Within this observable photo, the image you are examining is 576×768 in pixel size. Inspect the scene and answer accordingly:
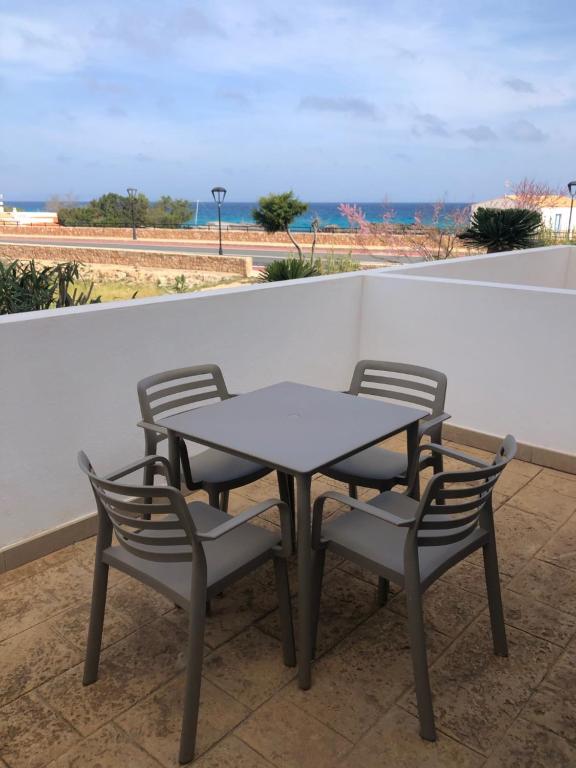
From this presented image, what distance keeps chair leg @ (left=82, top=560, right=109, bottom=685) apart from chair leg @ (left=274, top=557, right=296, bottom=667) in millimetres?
535

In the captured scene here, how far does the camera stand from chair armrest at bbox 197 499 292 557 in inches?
65.1

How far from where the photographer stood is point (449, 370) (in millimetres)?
4043

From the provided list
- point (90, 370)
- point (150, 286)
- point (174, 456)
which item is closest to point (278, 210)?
point (150, 286)

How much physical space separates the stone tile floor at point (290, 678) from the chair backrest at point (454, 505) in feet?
1.78

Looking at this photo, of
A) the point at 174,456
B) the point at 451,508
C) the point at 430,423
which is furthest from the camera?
the point at 430,423

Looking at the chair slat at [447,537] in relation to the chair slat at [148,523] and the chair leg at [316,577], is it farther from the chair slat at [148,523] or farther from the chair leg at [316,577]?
the chair slat at [148,523]

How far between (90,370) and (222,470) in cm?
81

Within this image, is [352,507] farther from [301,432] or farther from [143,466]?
[143,466]

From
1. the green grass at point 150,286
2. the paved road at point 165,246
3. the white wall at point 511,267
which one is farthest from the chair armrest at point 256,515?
the paved road at point 165,246

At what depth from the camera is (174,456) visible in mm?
2299

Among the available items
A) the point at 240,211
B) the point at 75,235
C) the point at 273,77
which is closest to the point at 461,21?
the point at 75,235

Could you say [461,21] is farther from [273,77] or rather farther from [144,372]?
[273,77]

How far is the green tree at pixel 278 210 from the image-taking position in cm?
1803

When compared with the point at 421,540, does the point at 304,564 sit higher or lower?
lower
